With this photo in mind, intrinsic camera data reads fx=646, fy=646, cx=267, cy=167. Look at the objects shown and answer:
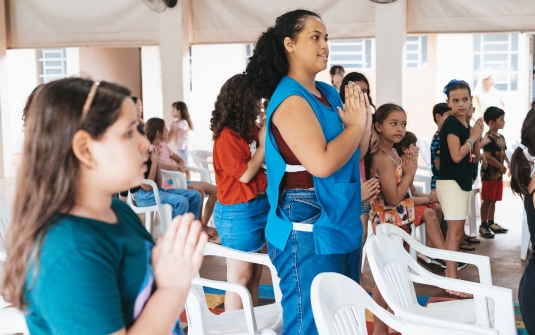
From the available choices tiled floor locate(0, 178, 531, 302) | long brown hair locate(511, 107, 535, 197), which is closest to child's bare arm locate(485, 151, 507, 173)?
tiled floor locate(0, 178, 531, 302)

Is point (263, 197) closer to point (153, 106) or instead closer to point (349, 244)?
point (349, 244)

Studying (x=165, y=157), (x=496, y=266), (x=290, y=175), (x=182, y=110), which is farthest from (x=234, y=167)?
(x=182, y=110)

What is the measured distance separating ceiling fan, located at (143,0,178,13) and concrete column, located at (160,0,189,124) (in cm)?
6

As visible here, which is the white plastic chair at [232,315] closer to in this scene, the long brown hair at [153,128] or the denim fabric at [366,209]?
the denim fabric at [366,209]

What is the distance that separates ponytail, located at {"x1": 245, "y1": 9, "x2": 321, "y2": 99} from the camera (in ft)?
6.86

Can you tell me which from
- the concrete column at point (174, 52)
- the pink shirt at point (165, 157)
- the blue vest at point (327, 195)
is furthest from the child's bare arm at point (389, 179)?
the concrete column at point (174, 52)

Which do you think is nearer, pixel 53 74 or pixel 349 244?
pixel 349 244

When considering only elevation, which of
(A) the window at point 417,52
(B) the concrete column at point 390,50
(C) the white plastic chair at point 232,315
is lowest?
(C) the white plastic chair at point 232,315

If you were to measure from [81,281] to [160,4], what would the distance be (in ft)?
23.3

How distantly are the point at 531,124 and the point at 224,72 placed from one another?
10.2 m

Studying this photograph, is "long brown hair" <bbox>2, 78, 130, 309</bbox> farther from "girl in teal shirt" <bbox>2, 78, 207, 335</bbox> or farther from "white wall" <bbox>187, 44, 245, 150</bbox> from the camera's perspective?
"white wall" <bbox>187, 44, 245, 150</bbox>

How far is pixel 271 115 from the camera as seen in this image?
2.05 metres

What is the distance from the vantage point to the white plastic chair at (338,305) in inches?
64.1

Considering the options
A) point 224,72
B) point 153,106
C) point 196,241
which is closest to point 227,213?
point 196,241
